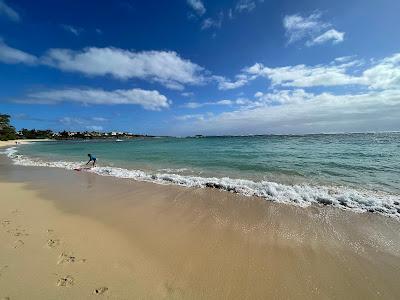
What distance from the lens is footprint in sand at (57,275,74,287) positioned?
392 cm

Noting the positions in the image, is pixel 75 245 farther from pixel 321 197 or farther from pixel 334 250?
pixel 321 197

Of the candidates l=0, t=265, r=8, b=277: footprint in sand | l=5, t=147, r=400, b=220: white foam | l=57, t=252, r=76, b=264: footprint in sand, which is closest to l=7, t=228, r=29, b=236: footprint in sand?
l=0, t=265, r=8, b=277: footprint in sand

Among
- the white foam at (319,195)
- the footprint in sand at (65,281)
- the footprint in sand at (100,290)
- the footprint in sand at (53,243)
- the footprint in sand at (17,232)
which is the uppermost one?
the footprint in sand at (17,232)

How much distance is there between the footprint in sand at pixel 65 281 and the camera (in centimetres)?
392

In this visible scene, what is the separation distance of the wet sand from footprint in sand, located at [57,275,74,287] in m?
0.03

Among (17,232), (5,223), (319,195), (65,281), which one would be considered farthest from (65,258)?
(319,195)

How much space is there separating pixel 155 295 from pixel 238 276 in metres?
1.55

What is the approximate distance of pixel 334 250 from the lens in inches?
211

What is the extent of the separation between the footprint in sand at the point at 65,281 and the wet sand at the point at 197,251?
3cm

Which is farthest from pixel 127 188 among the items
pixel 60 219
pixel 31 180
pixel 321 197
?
pixel 321 197

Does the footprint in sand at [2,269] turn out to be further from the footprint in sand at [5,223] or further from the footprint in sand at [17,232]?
the footprint in sand at [5,223]

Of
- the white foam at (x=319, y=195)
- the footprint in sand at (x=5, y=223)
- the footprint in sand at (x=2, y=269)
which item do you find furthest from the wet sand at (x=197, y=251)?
the white foam at (x=319, y=195)

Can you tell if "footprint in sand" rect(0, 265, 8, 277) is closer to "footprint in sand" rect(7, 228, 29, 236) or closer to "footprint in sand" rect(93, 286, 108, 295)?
"footprint in sand" rect(7, 228, 29, 236)

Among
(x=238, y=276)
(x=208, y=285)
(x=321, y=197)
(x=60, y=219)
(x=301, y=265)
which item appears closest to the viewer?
(x=208, y=285)
